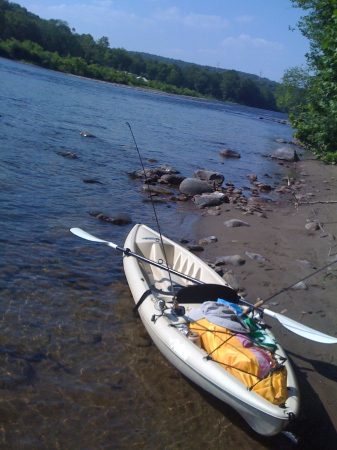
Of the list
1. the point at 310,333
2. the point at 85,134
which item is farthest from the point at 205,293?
the point at 85,134

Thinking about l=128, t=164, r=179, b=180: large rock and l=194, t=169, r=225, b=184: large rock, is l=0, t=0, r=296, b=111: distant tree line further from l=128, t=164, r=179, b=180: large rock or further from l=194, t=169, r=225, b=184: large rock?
l=128, t=164, r=179, b=180: large rock

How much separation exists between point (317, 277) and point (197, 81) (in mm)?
116537

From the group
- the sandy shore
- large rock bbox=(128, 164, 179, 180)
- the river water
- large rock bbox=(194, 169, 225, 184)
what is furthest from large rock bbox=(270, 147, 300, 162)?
the river water

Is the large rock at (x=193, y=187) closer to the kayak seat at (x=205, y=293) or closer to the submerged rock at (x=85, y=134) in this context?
the submerged rock at (x=85, y=134)

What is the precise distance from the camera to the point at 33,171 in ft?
39.0

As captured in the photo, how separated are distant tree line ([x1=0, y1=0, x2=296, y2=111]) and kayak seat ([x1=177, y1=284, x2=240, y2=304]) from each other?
1534 inches

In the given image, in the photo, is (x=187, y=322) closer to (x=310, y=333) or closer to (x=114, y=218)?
(x=310, y=333)

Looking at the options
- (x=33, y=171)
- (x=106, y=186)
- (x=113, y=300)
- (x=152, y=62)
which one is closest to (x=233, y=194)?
(x=106, y=186)

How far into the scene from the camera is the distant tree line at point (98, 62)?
67062 mm

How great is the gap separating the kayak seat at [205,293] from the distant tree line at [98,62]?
1534 inches

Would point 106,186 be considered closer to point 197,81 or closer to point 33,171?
point 33,171

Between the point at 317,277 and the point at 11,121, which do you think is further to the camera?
the point at 11,121

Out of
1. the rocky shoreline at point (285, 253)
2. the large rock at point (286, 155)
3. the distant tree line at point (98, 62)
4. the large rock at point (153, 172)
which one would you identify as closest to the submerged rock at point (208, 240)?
the rocky shoreline at point (285, 253)

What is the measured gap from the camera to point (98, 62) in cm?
9725
